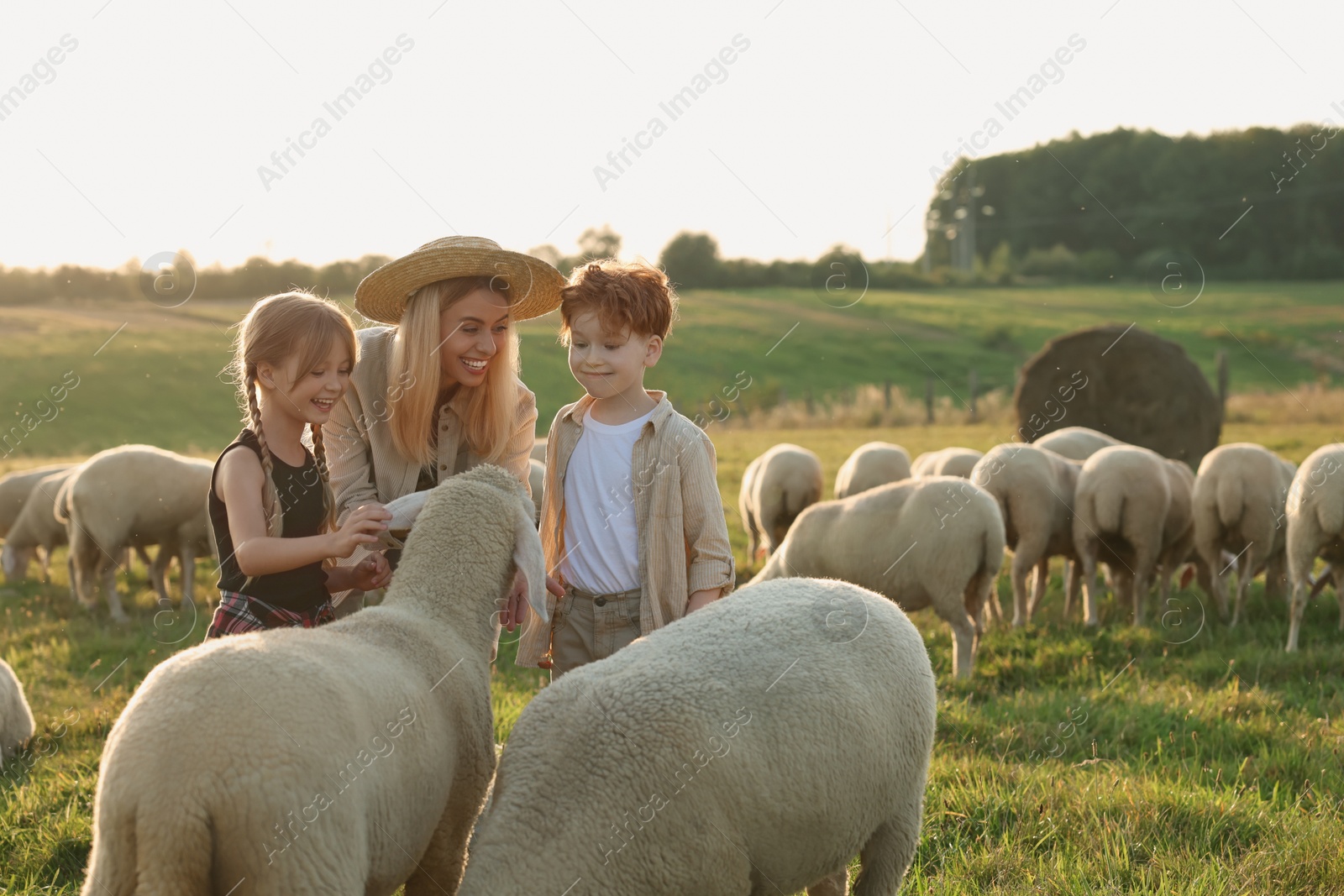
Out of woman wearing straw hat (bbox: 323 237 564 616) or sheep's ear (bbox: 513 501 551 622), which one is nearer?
sheep's ear (bbox: 513 501 551 622)

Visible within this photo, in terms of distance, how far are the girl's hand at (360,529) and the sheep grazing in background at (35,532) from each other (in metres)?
9.59

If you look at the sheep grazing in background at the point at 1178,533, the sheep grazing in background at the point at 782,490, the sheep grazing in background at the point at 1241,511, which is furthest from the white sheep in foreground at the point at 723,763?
the sheep grazing in background at the point at 782,490

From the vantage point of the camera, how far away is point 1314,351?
129 ft

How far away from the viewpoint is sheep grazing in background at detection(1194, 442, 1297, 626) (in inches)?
328

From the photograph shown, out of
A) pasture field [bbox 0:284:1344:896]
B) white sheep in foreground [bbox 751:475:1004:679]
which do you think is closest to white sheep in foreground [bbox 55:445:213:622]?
pasture field [bbox 0:284:1344:896]

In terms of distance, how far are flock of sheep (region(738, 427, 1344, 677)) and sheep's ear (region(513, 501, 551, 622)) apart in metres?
4.53

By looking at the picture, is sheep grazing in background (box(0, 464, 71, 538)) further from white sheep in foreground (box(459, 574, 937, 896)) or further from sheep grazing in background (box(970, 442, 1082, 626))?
white sheep in foreground (box(459, 574, 937, 896))

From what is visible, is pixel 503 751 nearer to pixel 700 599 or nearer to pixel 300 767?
pixel 300 767

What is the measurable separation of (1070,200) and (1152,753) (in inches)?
2932

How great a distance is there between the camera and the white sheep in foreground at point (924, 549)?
278 inches

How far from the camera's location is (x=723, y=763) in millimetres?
2428

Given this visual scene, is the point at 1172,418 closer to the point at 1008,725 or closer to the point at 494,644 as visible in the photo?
the point at 1008,725

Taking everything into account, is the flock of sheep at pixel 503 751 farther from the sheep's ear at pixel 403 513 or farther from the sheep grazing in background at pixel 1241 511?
the sheep grazing in background at pixel 1241 511

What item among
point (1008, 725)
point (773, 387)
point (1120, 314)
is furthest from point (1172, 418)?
point (1120, 314)
